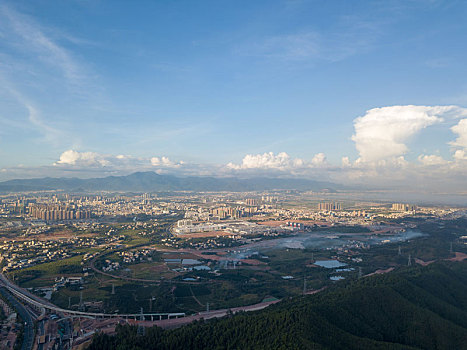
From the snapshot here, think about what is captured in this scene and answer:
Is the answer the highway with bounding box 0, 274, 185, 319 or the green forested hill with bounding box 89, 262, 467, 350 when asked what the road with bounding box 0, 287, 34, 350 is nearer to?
the highway with bounding box 0, 274, 185, 319

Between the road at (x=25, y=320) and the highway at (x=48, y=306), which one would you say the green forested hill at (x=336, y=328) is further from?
the road at (x=25, y=320)

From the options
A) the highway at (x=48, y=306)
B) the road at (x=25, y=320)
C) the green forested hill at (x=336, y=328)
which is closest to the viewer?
the green forested hill at (x=336, y=328)

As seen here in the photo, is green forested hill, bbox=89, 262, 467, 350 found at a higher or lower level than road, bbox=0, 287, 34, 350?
higher

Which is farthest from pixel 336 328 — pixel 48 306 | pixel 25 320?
pixel 48 306

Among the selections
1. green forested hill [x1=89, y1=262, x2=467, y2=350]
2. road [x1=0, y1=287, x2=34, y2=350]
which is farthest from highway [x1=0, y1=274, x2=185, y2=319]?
green forested hill [x1=89, y1=262, x2=467, y2=350]

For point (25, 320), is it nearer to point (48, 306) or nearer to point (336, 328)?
point (48, 306)

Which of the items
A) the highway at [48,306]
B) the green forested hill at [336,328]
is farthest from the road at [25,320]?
the green forested hill at [336,328]
